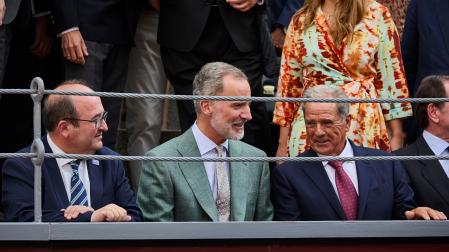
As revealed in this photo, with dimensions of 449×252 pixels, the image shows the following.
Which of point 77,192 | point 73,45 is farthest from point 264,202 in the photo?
point 73,45

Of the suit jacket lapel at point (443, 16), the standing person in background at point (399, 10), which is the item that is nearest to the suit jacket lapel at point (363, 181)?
the suit jacket lapel at point (443, 16)

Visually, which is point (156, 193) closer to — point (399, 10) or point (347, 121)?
point (347, 121)

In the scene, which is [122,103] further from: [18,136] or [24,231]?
[24,231]

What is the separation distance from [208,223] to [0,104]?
2889mm

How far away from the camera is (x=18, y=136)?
350 inches

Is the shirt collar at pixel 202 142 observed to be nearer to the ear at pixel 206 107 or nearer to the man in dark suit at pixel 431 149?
the ear at pixel 206 107

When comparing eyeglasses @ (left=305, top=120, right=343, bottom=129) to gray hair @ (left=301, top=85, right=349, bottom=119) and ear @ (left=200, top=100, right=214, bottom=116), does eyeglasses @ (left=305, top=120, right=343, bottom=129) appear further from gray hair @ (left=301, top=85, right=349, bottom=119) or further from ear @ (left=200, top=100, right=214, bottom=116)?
ear @ (left=200, top=100, right=214, bottom=116)

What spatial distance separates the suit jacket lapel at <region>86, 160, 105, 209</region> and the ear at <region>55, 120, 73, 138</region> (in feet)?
0.66

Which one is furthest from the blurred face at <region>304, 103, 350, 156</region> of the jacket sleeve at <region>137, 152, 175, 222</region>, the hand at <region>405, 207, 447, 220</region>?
the jacket sleeve at <region>137, 152, 175, 222</region>

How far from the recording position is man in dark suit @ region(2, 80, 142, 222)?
6742 mm

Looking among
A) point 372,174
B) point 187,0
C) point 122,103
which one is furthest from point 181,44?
point 372,174

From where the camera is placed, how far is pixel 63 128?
24.1 feet

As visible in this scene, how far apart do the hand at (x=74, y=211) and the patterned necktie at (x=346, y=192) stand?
5.00ft

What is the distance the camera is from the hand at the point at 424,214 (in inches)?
279
